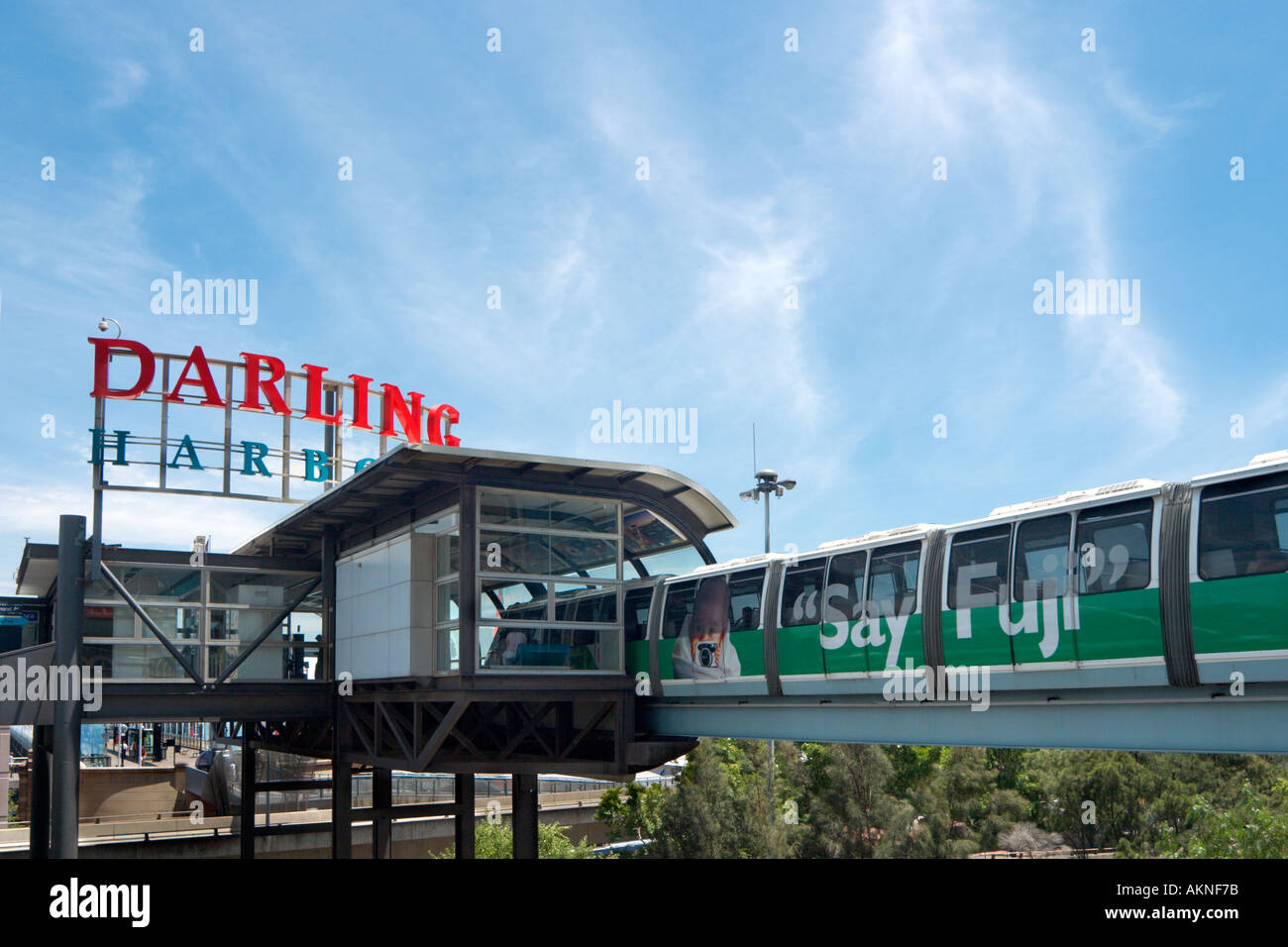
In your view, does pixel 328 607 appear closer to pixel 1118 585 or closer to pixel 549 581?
pixel 549 581

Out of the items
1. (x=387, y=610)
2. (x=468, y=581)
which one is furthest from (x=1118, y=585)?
(x=387, y=610)

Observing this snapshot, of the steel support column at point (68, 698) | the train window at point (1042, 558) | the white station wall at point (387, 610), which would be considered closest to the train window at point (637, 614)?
the white station wall at point (387, 610)

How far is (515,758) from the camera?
20.3 metres

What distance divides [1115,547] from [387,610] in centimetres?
1318

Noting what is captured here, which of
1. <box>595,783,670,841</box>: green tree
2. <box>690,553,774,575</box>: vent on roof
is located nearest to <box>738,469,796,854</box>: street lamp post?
<box>595,783,670,841</box>: green tree

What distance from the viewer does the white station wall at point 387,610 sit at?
1984 centimetres

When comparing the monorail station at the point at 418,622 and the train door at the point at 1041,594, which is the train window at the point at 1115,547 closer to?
the train door at the point at 1041,594

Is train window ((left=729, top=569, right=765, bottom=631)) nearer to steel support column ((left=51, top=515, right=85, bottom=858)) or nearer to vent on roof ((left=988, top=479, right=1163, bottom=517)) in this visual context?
vent on roof ((left=988, top=479, right=1163, bottom=517))

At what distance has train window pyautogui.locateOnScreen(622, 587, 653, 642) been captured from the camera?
64.8ft

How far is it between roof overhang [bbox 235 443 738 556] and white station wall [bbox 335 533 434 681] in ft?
2.12

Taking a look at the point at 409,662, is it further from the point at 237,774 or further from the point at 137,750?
the point at 137,750

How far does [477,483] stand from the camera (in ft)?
63.0
